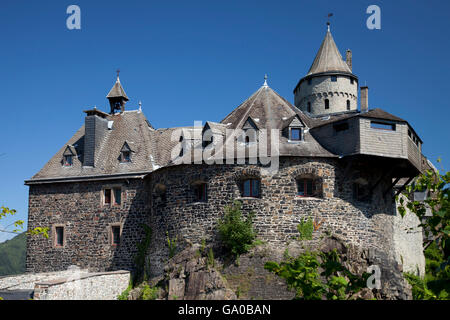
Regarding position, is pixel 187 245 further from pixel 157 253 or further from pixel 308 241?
pixel 308 241

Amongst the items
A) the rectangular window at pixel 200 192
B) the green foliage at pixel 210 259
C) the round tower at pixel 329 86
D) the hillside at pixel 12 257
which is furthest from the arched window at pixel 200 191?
the hillside at pixel 12 257

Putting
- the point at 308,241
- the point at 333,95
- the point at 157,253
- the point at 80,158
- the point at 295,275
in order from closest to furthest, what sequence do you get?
the point at 295,275, the point at 308,241, the point at 157,253, the point at 80,158, the point at 333,95

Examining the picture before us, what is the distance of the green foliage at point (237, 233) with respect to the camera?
22.3 meters

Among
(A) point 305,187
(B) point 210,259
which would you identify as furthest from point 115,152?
(A) point 305,187

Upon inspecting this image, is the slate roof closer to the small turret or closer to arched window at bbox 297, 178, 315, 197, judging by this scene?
the small turret

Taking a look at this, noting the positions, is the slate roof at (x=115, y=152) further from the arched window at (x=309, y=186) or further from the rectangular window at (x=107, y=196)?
the arched window at (x=309, y=186)

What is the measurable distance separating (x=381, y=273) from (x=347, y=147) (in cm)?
546

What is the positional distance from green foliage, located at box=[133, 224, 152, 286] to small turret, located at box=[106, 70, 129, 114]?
30.4 ft

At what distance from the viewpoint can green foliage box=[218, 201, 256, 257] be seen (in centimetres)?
2228

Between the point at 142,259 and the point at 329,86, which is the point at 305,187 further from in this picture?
the point at 329,86

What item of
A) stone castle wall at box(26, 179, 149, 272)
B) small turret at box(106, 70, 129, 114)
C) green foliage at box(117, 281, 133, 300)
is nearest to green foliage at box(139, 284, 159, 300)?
green foliage at box(117, 281, 133, 300)

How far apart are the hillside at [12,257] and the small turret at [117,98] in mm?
53137

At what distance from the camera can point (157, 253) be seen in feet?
81.6
